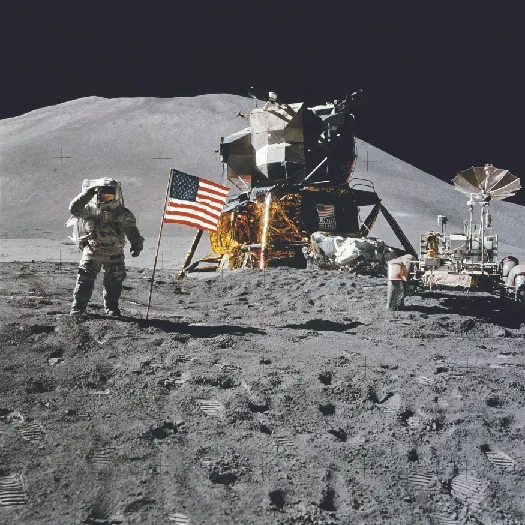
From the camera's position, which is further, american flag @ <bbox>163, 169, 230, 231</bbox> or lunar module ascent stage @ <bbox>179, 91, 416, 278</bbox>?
lunar module ascent stage @ <bbox>179, 91, 416, 278</bbox>

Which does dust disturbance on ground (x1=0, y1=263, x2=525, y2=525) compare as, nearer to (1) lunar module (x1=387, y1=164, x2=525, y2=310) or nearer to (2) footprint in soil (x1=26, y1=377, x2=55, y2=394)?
(2) footprint in soil (x1=26, y1=377, x2=55, y2=394)

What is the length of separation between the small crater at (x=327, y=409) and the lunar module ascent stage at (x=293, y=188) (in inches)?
260

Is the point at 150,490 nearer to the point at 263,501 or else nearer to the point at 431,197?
the point at 263,501

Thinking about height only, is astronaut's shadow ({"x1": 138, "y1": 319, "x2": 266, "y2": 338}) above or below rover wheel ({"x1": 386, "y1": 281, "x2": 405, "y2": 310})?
below

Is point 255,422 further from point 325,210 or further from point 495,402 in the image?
point 325,210

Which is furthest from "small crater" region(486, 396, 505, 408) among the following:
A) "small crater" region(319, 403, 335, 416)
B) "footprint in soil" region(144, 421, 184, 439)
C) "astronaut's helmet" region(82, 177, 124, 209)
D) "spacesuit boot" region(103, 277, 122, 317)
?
"astronaut's helmet" region(82, 177, 124, 209)

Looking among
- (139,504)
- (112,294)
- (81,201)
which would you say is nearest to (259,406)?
(139,504)

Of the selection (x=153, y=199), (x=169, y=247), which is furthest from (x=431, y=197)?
(x=169, y=247)

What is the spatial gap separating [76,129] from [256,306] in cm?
4217

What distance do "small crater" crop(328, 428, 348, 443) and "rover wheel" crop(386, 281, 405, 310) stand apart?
3.29 metres

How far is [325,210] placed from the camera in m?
10.2

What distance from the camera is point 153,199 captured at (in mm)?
32469

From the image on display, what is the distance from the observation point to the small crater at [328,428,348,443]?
9.39ft

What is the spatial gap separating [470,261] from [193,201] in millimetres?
3169
